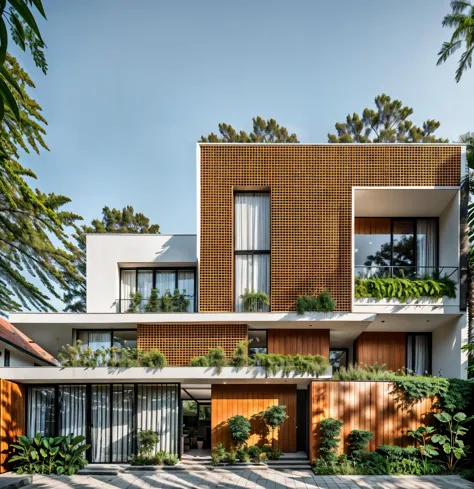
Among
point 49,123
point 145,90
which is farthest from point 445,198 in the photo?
point 49,123

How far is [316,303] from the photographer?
1669cm

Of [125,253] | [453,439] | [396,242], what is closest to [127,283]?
[125,253]

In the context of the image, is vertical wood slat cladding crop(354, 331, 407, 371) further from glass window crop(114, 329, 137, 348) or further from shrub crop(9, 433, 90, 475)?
shrub crop(9, 433, 90, 475)

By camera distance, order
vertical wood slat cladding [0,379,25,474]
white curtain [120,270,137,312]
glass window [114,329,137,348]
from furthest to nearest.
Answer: white curtain [120,270,137,312] < glass window [114,329,137,348] < vertical wood slat cladding [0,379,25,474]

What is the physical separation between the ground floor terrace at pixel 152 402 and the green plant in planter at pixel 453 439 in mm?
1073

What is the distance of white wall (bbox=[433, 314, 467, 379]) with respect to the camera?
1672cm

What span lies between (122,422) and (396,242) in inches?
449

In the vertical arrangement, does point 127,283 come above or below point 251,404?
above

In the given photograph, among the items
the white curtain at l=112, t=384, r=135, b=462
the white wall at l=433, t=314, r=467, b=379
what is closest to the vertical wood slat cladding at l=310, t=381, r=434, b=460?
the white wall at l=433, t=314, r=467, b=379

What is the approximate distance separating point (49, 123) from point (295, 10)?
1324 cm

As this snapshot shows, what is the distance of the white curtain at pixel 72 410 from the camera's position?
15.8m

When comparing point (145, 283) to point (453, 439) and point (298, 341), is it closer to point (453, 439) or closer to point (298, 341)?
point (298, 341)

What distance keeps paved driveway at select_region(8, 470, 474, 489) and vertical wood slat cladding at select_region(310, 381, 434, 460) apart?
4.22 feet

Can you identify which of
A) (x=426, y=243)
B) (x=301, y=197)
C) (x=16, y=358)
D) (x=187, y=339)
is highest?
(x=301, y=197)
